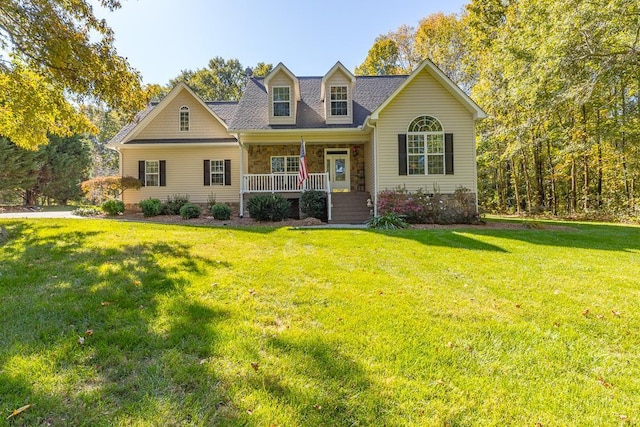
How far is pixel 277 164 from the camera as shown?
15359 millimetres

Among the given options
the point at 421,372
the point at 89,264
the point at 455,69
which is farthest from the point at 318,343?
the point at 455,69

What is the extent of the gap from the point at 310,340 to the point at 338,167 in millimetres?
12926

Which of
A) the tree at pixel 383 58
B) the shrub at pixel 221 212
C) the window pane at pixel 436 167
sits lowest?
the shrub at pixel 221 212

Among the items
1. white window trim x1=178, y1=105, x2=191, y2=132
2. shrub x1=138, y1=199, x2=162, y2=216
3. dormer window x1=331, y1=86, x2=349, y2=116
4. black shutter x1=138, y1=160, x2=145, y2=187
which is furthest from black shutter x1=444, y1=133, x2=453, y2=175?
black shutter x1=138, y1=160, x2=145, y2=187

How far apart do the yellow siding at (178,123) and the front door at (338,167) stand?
522cm

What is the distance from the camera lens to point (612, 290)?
437cm

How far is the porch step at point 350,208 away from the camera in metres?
12.9

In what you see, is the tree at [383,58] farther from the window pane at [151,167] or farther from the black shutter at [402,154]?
the window pane at [151,167]

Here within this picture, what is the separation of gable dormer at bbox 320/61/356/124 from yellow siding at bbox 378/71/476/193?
2.45 metres

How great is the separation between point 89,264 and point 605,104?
21.5 metres

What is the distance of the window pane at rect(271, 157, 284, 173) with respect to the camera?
15328 mm

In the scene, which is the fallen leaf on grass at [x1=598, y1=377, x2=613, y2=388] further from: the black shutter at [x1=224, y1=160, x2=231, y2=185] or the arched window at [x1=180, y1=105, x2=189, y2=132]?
the arched window at [x1=180, y1=105, x2=189, y2=132]

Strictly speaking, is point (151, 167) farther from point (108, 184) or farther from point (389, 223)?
point (389, 223)

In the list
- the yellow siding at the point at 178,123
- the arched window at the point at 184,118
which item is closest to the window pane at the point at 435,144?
the yellow siding at the point at 178,123
